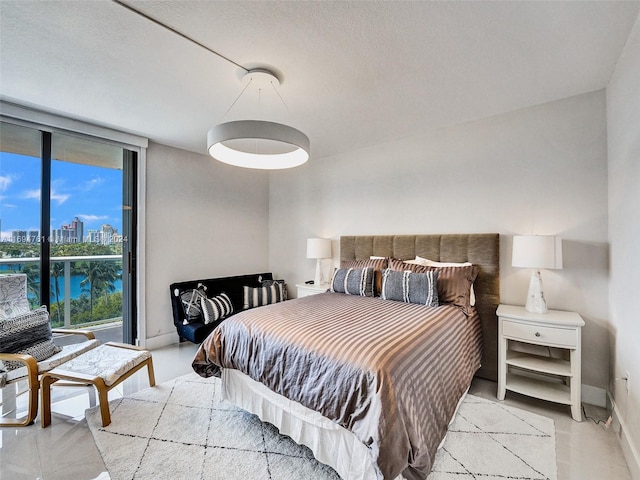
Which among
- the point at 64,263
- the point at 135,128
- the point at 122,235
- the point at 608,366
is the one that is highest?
the point at 135,128

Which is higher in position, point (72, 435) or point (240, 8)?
point (240, 8)

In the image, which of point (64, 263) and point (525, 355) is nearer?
point (525, 355)

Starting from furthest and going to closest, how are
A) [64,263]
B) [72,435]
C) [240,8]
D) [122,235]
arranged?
[122,235]
[64,263]
[72,435]
[240,8]

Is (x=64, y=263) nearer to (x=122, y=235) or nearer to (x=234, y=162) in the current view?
(x=122, y=235)

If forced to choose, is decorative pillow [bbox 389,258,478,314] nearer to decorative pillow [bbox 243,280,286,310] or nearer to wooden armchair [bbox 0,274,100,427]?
decorative pillow [bbox 243,280,286,310]

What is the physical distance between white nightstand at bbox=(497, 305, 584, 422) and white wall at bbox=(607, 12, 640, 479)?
24 centimetres

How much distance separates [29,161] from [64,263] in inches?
40.7

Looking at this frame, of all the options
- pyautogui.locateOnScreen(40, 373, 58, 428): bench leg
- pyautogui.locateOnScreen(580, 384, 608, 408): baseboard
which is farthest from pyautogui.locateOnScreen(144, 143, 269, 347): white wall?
pyautogui.locateOnScreen(580, 384, 608, 408): baseboard

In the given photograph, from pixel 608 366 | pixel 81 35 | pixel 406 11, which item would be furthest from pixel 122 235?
pixel 608 366

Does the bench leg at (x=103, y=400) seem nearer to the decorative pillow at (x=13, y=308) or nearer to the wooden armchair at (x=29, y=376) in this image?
the wooden armchair at (x=29, y=376)

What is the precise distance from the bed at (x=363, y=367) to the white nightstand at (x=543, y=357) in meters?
0.24

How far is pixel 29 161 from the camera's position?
2.80 metres

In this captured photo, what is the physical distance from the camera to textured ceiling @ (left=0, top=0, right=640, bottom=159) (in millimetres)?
1576

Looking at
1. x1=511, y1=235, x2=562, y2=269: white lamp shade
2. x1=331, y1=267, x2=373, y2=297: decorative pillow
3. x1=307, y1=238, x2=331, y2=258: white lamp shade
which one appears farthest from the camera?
x1=307, y1=238, x2=331, y2=258: white lamp shade
